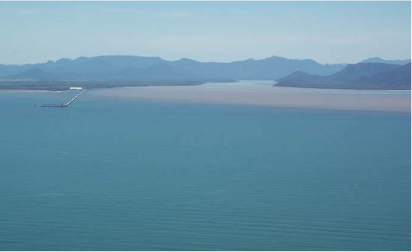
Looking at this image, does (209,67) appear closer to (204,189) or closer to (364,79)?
(364,79)

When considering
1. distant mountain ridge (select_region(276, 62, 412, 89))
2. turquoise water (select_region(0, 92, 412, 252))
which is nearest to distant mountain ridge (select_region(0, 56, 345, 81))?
distant mountain ridge (select_region(276, 62, 412, 89))

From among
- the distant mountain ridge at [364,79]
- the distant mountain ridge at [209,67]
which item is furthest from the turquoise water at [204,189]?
the distant mountain ridge at [209,67]

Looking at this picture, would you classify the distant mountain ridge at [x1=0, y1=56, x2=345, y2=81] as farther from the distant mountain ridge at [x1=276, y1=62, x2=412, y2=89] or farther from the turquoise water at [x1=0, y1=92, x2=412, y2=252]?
the turquoise water at [x1=0, y1=92, x2=412, y2=252]

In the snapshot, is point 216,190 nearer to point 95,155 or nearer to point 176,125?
point 95,155

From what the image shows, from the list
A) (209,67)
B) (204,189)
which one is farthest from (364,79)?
(209,67)

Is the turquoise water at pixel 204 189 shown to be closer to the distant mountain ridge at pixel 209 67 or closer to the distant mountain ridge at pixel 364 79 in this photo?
the distant mountain ridge at pixel 364 79

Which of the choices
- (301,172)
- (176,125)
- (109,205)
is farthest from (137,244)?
(176,125)

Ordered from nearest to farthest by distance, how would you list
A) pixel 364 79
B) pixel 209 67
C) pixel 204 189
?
pixel 204 189
pixel 364 79
pixel 209 67
